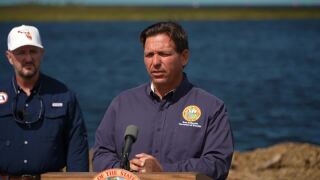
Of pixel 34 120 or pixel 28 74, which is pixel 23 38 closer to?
pixel 28 74

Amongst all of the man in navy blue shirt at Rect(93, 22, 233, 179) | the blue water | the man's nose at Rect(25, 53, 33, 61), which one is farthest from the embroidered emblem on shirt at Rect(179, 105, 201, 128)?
the blue water

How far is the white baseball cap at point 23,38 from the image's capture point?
6.52 m

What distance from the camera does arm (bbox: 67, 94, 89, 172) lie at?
263 inches

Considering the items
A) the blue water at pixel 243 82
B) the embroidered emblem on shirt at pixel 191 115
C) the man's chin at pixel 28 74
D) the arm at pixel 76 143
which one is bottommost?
the blue water at pixel 243 82

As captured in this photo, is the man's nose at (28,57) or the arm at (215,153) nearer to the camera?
the arm at (215,153)

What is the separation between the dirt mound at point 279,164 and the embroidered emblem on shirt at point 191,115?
6.06 meters

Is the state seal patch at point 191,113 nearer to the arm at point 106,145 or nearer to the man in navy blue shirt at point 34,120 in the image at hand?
the arm at point 106,145

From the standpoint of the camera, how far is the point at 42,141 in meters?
6.61

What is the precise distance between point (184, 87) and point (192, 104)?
0.43 feet

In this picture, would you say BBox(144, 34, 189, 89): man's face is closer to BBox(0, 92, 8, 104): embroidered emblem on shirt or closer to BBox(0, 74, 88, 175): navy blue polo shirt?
BBox(0, 74, 88, 175): navy blue polo shirt

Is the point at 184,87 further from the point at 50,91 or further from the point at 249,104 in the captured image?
the point at 249,104

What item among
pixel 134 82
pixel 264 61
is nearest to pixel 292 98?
pixel 134 82

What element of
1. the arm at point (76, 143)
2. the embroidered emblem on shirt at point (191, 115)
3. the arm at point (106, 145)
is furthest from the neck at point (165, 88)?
the arm at point (76, 143)

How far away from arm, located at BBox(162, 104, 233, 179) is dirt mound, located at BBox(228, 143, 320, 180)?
6.12m
